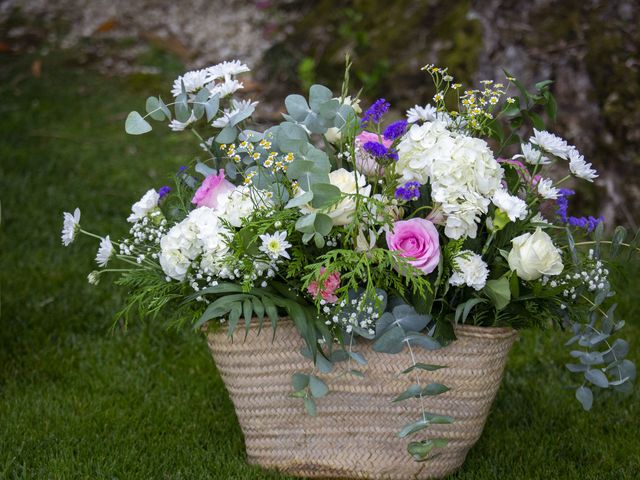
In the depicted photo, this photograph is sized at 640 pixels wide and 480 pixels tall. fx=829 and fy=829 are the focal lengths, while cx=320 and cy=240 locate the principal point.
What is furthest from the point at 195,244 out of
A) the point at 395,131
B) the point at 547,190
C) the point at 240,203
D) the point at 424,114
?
the point at 547,190

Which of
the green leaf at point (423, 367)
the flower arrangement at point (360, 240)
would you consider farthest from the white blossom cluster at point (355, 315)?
the green leaf at point (423, 367)

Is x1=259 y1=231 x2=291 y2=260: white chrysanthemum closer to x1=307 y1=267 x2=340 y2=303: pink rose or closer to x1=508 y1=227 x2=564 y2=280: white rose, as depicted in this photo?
x1=307 y1=267 x2=340 y2=303: pink rose

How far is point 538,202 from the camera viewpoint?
1.90m

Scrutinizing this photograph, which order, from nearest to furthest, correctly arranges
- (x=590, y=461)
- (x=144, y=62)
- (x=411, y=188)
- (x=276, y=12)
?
(x=411, y=188) < (x=590, y=461) < (x=144, y=62) < (x=276, y=12)

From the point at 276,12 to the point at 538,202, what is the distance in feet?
18.7

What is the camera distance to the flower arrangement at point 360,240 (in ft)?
5.60

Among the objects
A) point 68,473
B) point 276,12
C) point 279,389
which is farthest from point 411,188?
point 276,12

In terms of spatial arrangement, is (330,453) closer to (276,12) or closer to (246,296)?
(246,296)

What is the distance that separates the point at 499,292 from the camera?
1.72 meters

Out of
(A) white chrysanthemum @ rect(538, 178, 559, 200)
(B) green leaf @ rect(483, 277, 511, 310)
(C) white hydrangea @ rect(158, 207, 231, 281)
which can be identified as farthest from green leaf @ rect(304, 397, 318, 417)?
(A) white chrysanthemum @ rect(538, 178, 559, 200)

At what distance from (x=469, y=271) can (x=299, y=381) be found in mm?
454

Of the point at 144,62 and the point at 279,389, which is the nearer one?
the point at 279,389

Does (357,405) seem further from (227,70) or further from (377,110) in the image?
(227,70)

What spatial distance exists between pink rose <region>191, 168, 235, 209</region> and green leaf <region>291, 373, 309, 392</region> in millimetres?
423
